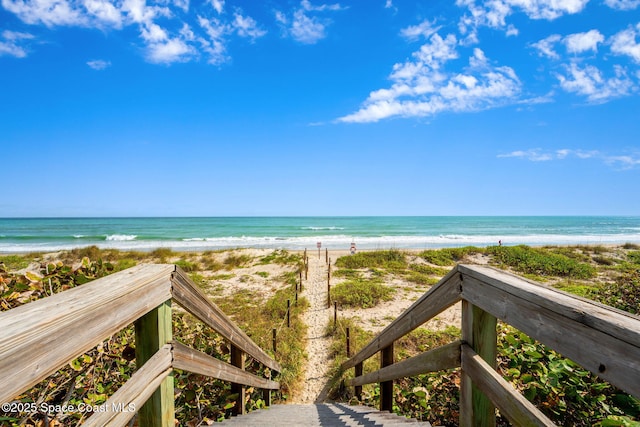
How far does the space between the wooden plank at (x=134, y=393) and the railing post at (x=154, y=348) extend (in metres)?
0.05

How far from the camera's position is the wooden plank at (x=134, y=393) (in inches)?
40.9

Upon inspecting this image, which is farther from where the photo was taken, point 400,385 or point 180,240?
point 180,240

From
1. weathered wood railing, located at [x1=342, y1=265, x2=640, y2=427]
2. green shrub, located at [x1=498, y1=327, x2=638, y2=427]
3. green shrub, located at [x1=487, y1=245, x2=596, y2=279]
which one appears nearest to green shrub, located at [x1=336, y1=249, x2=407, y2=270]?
green shrub, located at [x1=487, y1=245, x2=596, y2=279]

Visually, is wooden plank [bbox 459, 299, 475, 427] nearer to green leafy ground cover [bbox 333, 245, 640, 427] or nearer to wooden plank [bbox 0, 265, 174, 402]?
green leafy ground cover [bbox 333, 245, 640, 427]

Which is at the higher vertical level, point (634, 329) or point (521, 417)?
point (634, 329)

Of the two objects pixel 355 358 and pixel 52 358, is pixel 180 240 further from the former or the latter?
pixel 52 358

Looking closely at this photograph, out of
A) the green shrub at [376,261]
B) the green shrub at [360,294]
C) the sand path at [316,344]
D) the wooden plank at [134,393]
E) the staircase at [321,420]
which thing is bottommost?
the sand path at [316,344]

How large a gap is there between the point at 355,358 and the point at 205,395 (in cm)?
173

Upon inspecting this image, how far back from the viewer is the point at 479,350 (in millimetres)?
1433

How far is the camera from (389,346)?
2.83 meters

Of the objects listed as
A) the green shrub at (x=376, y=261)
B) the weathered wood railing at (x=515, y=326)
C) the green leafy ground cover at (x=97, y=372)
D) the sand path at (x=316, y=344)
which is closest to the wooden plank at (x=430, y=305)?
the weathered wood railing at (x=515, y=326)

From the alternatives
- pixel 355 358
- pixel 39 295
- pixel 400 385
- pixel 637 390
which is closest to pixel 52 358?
pixel 637 390

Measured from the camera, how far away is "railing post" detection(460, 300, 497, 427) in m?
1.41

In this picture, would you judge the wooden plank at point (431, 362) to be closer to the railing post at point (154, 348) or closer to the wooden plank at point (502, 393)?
the wooden plank at point (502, 393)
